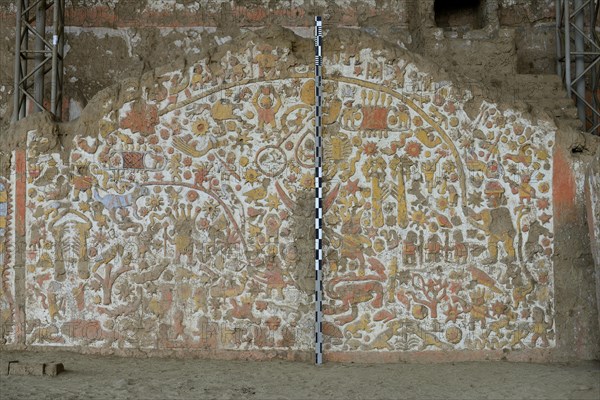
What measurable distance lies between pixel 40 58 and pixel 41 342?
135 inches

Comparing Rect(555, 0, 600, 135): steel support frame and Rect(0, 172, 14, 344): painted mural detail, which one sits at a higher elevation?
Rect(555, 0, 600, 135): steel support frame

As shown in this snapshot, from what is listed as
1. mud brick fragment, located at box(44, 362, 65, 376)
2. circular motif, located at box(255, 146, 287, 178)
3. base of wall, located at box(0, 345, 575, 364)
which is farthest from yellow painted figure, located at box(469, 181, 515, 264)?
mud brick fragment, located at box(44, 362, 65, 376)

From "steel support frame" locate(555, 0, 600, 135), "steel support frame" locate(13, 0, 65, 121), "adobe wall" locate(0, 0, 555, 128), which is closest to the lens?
"steel support frame" locate(13, 0, 65, 121)

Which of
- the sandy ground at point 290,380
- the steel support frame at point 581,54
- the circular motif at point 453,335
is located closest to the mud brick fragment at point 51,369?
the sandy ground at point 290,380

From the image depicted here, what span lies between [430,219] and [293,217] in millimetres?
1051

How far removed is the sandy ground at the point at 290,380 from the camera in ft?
15.1

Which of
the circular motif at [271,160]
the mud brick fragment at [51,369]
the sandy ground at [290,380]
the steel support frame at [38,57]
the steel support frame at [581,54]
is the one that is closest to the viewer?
the sandy ground at [290,380]

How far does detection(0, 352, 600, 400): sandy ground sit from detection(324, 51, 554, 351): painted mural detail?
307mm

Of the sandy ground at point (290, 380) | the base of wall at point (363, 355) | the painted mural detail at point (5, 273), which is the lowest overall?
the sandy ground at point (290, 380)

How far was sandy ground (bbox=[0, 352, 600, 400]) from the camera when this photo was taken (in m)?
4.61

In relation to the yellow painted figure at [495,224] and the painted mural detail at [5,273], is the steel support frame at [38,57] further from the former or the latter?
the yellow painted figure at [495,224]

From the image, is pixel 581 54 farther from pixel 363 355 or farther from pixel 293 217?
pixel 363 355

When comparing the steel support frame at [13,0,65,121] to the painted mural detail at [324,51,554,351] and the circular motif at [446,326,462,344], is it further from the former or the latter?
the circular motif at [446,326,462,344]

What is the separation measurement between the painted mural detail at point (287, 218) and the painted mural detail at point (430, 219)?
0.04 feet
